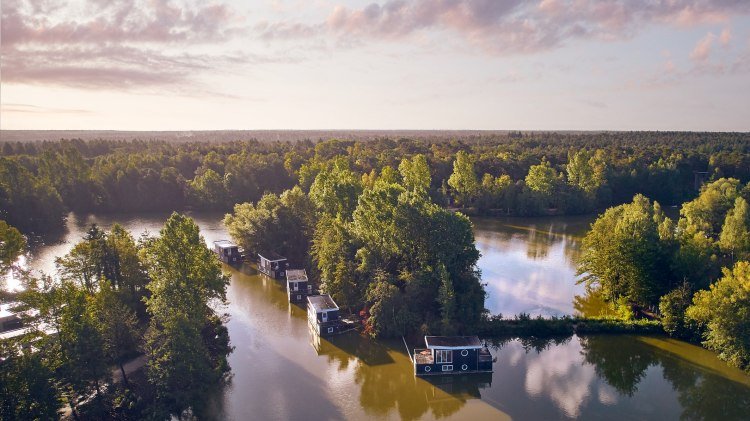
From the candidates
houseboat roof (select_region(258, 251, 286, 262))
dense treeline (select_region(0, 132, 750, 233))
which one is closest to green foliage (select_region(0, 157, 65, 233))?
dense treeline (select_region(0, 132, 750, 233))

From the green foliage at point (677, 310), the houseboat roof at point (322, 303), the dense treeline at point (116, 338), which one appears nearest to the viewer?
the dense treeline at point (116, 338)

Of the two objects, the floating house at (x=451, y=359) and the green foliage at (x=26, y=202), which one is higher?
the green foliage at (x=26, y=202)

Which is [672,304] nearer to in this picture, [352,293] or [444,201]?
[352,293]

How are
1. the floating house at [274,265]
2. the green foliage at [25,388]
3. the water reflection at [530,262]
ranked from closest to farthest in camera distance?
the green foliage at [25,388]
the water reflection at [530,262]
the floating house at [274,265]

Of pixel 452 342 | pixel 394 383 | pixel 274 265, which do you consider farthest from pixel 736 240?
pixel 274 265

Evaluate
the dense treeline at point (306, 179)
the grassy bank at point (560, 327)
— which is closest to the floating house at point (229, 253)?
the dense treeline at point (306, 179)

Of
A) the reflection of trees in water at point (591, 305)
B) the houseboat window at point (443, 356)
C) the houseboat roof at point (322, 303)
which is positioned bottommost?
the reflection of trees in water at point (591, 305)

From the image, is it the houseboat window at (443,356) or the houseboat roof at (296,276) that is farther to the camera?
the houseboat roof at (296,276)

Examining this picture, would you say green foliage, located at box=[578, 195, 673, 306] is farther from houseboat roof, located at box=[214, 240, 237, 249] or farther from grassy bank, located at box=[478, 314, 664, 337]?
houseboat roof, located at box=[214, 240, 237, 249]

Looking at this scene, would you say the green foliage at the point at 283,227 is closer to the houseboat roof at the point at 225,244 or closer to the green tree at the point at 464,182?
the houseboat roof at the point at 225,244
